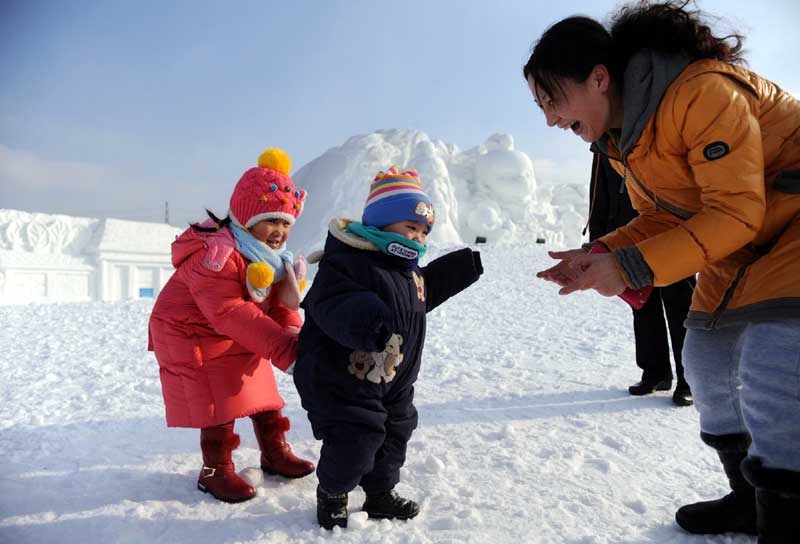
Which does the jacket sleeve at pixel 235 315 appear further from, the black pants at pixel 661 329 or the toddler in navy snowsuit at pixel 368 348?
the black pants at pixel 661 329

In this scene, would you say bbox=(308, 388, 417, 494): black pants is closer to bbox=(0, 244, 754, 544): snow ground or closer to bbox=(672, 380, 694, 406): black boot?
bbox=(0, 244, 754, 544): snow ground

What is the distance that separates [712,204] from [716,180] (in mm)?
55

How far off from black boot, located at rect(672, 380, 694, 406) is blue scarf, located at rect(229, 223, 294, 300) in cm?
208

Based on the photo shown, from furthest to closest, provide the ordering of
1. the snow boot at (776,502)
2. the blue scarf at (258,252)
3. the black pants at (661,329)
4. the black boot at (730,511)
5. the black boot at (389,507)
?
the black pants at (661,329) < the blue scarf at (258,252) < the black boot at (389,507) < the black boot at (730,511) < the snow boot at (776,502)

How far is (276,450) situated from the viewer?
2.01m

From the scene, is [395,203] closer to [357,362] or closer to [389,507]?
[357,362]

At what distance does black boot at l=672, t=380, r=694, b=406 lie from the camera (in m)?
2.71

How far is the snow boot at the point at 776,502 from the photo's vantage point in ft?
3.80

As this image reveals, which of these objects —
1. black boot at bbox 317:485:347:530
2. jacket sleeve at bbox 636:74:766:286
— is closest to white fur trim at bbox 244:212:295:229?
black boot at bbox 317:485:347:530

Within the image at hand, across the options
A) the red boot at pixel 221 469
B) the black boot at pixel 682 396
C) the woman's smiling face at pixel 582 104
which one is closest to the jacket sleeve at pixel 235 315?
the red boot at pixel 221 469

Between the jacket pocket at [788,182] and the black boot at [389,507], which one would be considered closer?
the jacket pocket at [788,182]

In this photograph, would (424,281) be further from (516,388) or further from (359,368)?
(516,388)

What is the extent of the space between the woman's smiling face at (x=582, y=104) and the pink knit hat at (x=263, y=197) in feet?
3.42

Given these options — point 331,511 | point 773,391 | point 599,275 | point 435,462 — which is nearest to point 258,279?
point 331,511
